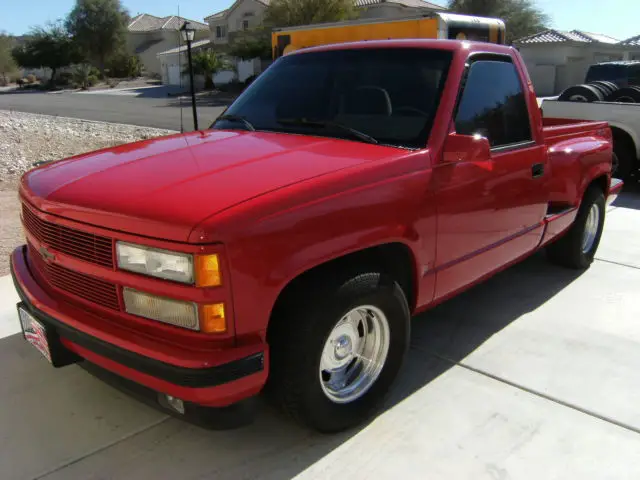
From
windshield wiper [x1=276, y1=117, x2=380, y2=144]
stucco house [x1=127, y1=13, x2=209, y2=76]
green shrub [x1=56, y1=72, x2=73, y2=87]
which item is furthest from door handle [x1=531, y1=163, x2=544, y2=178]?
stucco house [x1=127, y1=13, x2=209, y2=76]

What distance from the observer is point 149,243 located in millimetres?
2162

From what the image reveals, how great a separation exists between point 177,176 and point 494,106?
81.9 inches

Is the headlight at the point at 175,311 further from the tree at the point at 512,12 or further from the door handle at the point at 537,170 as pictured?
the tree at the point at 512,12

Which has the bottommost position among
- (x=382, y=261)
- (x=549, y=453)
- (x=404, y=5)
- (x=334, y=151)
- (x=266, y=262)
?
(x=549, y=453)

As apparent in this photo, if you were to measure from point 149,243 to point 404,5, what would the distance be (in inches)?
1813

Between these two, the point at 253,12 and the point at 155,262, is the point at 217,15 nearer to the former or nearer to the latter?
the point at 253,12

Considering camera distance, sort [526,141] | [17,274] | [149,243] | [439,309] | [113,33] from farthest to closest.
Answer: [113,33] → [439,309] → [526,141] → [17,274] → [149,243]

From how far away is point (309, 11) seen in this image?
3900 centimetres

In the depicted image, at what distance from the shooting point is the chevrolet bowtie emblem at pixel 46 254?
2.61 m

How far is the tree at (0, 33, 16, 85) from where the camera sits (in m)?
65.5

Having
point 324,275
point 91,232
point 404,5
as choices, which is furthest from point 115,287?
point 404,5

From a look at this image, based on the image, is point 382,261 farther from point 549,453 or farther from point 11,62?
point 11,62

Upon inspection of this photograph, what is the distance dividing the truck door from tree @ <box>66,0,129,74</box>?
67.7 m

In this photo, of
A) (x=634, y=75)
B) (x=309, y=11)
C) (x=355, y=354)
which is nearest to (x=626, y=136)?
(x=634, y=75)
